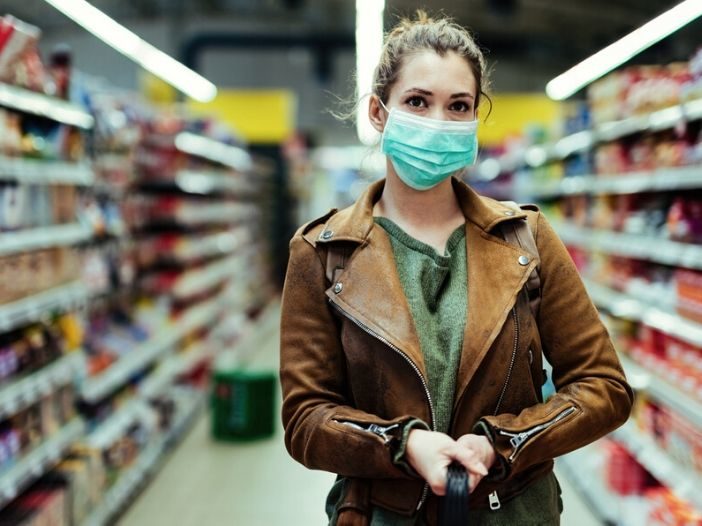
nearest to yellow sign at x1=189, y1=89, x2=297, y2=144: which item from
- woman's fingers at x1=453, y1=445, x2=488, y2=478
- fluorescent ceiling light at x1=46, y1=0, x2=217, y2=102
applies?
fluorescent ceiling light at x1=46, y1=0, x2=217, y2=102

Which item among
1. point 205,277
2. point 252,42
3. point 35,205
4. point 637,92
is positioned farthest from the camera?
point 252,42

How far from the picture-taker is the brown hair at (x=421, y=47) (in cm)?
163

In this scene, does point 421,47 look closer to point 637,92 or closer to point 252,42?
point 637,92

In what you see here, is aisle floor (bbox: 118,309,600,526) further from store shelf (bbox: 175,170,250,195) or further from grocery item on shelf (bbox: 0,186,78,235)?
store shelf (bbox: 175,170,250,195)

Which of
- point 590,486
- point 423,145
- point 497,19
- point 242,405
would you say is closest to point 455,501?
point 423,145

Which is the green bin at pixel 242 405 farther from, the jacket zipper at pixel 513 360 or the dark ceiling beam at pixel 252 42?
the dark ceiling beam at pixel 252 42

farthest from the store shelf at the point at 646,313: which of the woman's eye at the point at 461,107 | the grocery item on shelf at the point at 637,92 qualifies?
the woman's eye at the point at 461,107

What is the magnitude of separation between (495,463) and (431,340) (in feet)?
0.85

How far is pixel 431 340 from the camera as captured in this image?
1.57 m

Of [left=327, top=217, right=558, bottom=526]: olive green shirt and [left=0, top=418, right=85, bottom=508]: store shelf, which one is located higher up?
[left=327, top=217, right=558, bottom=526]: olive green shirt

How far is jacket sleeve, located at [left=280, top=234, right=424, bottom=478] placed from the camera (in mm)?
1475

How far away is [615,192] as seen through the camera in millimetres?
5379

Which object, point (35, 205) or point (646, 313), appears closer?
point (35, 205)

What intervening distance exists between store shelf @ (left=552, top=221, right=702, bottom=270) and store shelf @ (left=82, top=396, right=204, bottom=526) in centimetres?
326
